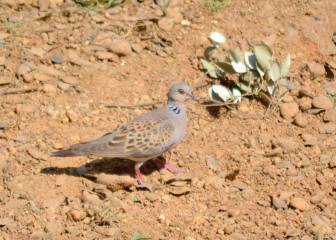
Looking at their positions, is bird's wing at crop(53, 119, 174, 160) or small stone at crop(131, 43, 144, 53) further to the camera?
small stone at crop(131, 43, 144, 53)

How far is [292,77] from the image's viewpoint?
7.83 metres

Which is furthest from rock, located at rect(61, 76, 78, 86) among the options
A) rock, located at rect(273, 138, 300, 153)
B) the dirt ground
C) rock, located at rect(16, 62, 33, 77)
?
rock, located at rect(273, 138, 300, 153)

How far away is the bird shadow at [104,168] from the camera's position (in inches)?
261

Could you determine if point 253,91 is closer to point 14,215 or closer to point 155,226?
point 155,226

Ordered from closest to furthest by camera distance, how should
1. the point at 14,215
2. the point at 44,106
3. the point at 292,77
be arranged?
1. the point at 14,215
2. the point at 44,106
3. the point at 292,77

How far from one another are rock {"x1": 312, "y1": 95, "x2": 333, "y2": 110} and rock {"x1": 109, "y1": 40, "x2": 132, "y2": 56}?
196cm

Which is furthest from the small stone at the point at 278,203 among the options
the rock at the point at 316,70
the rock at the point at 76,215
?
the rock at the point at 316,70

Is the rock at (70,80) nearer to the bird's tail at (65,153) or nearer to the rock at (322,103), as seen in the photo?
the bird's tail at (65,153)

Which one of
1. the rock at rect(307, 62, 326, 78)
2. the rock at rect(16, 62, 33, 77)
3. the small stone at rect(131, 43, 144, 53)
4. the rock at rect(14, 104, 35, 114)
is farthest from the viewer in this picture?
the small stone at rect(131, 43, 144, 53)

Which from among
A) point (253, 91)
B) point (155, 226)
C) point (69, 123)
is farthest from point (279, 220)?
point (69, 123)

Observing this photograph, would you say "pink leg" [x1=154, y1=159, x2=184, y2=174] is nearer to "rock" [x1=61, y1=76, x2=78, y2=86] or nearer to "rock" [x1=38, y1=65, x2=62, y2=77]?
"rock" [x1=61, y1=76, x2=78, y2=86]

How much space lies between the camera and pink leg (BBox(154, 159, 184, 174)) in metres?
6.80

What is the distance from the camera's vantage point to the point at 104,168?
22.3 ft

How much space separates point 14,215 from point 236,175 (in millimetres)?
1974
